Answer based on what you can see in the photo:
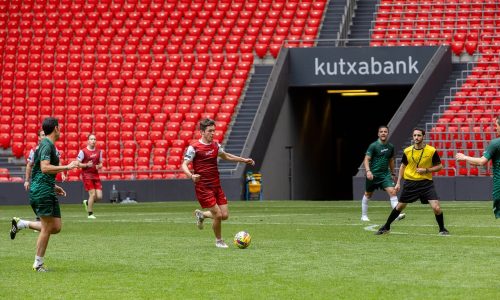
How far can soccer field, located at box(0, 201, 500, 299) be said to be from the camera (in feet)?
42.7

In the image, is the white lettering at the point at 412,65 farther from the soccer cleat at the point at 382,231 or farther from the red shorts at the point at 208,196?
the red shorts at the point at 208,196

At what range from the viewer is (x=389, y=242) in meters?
19.6

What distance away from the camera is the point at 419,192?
2180cm

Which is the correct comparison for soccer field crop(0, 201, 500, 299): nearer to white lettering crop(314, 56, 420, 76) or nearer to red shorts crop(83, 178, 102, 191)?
red shorts crop(83, 178, 102, 191)

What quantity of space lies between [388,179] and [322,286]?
14555mm

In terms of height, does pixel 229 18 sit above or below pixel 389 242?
above

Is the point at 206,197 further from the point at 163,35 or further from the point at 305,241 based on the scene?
the point at 163,35

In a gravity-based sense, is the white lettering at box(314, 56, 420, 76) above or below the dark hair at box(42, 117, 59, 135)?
above

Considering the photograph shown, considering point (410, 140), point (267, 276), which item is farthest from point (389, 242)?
point (410, 140)

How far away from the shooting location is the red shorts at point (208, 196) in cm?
1927

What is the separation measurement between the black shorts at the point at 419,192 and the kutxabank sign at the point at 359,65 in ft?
73.3

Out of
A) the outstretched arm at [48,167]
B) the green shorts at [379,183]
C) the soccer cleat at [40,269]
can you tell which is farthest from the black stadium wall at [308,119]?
the outstretched arm at [48,167]

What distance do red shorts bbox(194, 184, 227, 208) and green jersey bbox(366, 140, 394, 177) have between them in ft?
28.0

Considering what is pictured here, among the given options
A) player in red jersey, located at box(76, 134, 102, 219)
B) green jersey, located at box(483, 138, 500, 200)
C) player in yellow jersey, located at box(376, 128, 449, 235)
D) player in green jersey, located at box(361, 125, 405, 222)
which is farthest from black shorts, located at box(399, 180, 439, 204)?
player in red jersey, located at box(76, 134, 102, 219)
